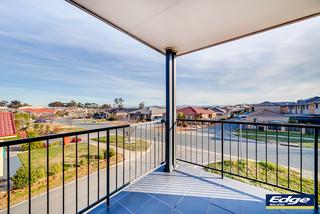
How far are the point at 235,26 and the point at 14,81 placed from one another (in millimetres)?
13192

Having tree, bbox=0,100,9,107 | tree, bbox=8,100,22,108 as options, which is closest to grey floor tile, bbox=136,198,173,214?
tree, bbox=0,100,9,107

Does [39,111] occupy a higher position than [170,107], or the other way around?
[170,107]

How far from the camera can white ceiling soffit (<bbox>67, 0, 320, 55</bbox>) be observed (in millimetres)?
1635

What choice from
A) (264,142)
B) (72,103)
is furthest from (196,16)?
(72,103)

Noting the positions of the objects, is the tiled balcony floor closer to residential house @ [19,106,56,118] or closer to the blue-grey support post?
the blue-grey support post

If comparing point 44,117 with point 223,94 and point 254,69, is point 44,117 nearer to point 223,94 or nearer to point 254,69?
point 223,94

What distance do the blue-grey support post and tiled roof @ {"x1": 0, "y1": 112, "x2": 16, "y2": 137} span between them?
17.9 ft

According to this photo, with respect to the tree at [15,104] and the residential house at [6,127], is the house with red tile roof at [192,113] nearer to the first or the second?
the residential house at [6,127]

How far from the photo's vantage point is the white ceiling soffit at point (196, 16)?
163cm

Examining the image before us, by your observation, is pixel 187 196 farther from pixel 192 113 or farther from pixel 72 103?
pixel 72 103

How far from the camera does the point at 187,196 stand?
2.10 m

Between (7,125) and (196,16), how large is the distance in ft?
23.2

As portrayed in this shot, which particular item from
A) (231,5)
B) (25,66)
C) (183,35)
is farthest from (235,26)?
(25,66)

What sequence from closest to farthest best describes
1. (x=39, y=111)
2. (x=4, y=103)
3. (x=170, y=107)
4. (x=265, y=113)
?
(x=170, y=107) → (x=4, y=103) → (x=39, y=111) → (x=265, y=113)
